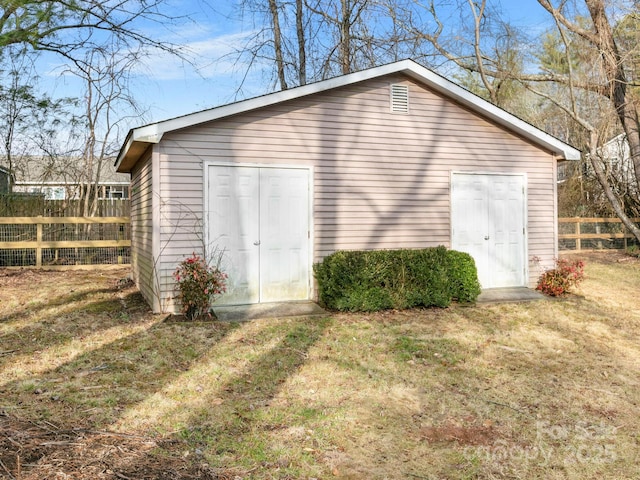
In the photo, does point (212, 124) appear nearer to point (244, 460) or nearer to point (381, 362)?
point (381, 362)

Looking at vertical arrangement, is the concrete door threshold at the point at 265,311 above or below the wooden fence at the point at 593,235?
below

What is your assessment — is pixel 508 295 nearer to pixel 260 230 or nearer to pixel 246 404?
pixel 260 230

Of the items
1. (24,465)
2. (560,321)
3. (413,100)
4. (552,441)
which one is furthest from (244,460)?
(413,100)

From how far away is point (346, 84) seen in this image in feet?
27.4

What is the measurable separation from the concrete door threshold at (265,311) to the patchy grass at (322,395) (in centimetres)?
26

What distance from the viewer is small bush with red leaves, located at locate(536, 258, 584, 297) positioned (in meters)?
9.24

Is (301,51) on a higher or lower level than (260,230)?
higher

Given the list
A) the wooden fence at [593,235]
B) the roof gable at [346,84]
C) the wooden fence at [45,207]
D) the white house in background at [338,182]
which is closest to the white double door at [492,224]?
the white house in background at [338,182]

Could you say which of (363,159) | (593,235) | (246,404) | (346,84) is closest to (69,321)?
(246,404)

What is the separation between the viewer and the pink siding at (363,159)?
24.9 feet

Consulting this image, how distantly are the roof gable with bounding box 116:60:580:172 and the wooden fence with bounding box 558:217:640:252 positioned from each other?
773cm

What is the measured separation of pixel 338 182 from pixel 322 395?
468 centimetres

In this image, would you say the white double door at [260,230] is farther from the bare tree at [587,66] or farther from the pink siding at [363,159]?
the bare tree at [587,66]

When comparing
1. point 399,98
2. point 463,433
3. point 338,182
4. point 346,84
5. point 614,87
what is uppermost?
point 614,87
